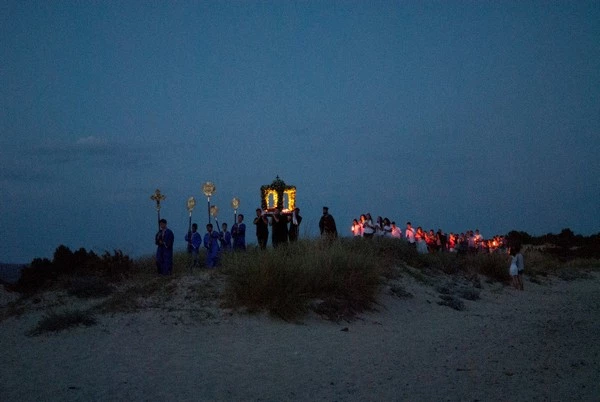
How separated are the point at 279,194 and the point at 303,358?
16.6 meters

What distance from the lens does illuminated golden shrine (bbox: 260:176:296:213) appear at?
991 inches

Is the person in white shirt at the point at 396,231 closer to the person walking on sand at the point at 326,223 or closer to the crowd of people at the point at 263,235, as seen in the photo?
the crowd of people at the point at 263,235

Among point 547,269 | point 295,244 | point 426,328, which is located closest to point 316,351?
point 426,328

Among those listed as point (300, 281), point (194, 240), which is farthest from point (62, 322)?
point (194, 240)

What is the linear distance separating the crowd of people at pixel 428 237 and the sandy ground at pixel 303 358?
9785mm

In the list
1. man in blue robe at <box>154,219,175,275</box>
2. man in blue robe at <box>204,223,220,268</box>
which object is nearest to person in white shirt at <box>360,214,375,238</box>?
man in blue robe at <box>204,223,220,268</box>

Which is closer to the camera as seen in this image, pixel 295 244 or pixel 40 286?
pixel 295 244

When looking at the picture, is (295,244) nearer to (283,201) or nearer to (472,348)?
(472,348)

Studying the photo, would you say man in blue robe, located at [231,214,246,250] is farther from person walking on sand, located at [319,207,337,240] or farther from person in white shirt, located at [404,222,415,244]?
person in white shirt, located at [404,222,415,244]

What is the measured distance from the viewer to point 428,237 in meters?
28.4

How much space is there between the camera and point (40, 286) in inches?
659

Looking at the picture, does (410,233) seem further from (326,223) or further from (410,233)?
(326,223)

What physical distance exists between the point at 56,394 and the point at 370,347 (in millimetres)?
4804

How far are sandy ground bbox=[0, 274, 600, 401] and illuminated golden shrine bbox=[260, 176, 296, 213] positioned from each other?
12.4 meters
